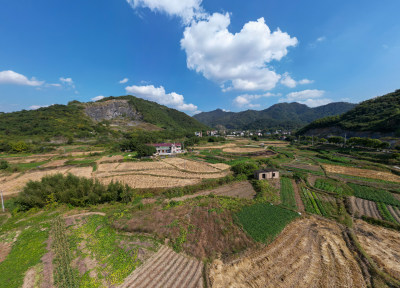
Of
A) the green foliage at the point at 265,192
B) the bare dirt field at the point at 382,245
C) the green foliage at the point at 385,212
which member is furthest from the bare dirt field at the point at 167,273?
the green foliage at the point at 385,212

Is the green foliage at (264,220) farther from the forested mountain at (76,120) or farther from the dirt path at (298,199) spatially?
the forested mountain at (76,120)

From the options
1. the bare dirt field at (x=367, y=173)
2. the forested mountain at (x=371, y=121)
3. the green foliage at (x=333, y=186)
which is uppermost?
the forested mountain at (x=371, y=121)

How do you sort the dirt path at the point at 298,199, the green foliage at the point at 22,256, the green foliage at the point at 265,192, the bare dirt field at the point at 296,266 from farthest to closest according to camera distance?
the green foliage at the point at 265,192, the dirt path at the point at 298,199, the bare dirt field at the point at 296,266, the green foliage at the point at 22,256

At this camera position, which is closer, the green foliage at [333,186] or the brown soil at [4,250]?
the brown soil at [4,250]

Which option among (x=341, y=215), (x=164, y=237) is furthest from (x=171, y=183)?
(x=341, y=215)

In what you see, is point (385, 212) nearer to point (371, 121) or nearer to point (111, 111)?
point (371, 121)

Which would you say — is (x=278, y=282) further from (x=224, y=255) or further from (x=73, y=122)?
(x=73, y=122)
